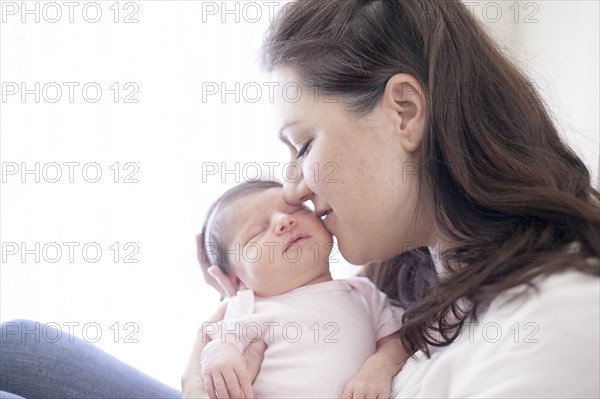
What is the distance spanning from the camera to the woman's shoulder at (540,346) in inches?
40.6

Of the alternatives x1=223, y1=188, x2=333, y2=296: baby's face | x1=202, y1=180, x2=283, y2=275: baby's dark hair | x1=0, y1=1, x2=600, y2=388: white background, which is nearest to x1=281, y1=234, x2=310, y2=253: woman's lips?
x1=223, y1=188, x2=333, y2=296: baby's face

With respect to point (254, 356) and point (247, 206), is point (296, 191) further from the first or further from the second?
point (254, 356)

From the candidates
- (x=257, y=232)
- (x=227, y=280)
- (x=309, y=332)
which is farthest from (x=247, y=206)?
(x=309, y=332)

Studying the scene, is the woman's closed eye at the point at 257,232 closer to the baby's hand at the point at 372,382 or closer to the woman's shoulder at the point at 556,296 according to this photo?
the baby's hand at the point at 372,382

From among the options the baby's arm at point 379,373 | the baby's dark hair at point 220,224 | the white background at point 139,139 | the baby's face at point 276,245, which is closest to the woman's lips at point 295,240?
the baby's face at point 276,245

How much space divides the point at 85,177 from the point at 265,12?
0.77 meters

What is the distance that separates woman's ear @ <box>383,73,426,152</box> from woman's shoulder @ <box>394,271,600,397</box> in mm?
350

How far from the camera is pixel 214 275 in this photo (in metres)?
1.61

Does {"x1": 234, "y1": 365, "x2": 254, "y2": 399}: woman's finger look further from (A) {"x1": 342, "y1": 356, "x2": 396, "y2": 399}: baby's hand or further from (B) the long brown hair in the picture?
(B) the long brown hair

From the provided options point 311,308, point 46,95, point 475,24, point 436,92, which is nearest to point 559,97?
point 475,24

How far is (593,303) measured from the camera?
105cm

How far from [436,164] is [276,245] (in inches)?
15.0

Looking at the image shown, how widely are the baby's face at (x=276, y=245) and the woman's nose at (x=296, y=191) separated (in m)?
0.02

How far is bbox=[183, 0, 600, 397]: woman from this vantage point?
1.18 metres
